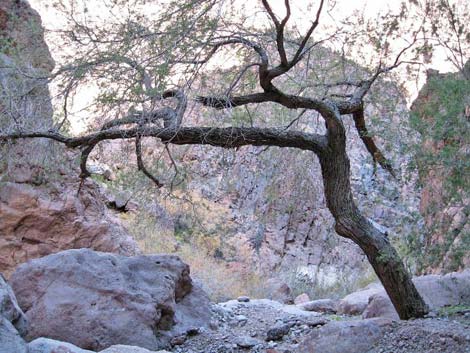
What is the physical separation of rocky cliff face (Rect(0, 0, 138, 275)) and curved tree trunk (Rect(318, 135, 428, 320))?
3.37 meters

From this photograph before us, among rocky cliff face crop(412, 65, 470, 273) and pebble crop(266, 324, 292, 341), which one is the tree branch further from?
pebble crop(266, 324, 292, 341)

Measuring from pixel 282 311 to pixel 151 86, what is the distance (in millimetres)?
5795

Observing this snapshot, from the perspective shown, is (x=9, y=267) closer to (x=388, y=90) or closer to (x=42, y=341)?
(x=42, y=341)

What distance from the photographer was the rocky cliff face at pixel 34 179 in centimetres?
749

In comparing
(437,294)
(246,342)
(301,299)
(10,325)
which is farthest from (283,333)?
(301,299)

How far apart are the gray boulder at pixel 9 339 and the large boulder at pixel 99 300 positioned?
2.63 metres

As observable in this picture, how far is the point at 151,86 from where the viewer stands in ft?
19.7

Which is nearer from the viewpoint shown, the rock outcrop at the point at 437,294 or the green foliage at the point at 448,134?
the green foliage at the point at 448,134

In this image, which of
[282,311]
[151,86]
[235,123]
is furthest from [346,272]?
[151,86]

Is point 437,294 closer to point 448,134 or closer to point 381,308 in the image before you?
point 381,308

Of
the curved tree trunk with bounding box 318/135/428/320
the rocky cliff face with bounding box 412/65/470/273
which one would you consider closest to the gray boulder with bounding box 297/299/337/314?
the curved tree trunk with bounding box 318/135/428/320

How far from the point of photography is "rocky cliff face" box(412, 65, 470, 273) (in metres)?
5.56

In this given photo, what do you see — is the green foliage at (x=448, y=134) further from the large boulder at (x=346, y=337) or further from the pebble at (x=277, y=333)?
the pebble at (x=277, y=333)

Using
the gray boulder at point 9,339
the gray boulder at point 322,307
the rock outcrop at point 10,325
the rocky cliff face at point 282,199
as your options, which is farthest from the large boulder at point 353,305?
the gray boulder at point 9,339
